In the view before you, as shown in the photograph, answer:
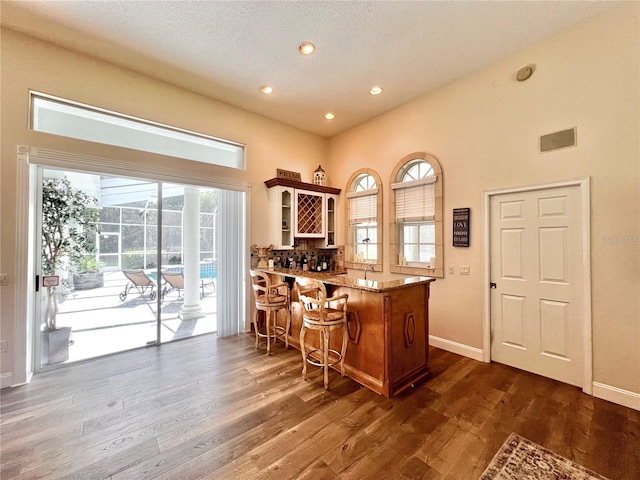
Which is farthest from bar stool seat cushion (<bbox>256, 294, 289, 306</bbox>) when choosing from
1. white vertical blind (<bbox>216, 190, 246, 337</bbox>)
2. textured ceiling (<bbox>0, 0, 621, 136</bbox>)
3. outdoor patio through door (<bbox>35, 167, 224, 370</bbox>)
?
textured ceiling (<bbox>0, 0, 621, 136</bbox>)

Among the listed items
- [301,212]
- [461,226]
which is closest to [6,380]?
[301,212]

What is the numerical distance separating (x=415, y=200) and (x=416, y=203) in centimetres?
5

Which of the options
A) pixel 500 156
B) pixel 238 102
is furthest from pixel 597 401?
pixel 238 102

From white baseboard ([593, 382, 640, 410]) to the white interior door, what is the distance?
15 cm

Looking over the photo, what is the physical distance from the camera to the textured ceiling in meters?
2.46

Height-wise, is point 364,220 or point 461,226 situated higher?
point 364,220

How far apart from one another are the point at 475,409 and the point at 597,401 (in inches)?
48.6

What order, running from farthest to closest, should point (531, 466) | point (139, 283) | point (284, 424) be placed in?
point (139, 283)
point (284, 424)
point (531, 466)

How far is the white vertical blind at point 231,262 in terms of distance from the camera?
4.19 m

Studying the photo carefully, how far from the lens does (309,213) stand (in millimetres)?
4887

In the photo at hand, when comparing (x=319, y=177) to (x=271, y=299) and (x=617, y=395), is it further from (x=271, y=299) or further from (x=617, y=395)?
(x=617, y=395)

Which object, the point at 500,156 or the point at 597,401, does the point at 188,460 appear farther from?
the point at 500,156

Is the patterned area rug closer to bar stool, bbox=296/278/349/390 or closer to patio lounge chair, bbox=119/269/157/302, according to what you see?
bar stool, bbox=296/278/349/390

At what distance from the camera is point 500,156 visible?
3195 mm
